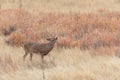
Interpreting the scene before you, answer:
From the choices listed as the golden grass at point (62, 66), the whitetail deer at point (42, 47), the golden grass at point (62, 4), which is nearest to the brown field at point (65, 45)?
the golden grass at point (62, 66)

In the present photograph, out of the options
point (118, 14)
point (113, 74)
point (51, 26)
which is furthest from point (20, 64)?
point (118, 14)

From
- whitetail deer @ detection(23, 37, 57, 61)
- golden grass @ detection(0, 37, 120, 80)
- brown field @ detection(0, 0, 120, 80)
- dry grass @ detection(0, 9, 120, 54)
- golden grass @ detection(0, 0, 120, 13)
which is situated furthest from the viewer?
golden grass @ detection(0, 0, 120, 13)

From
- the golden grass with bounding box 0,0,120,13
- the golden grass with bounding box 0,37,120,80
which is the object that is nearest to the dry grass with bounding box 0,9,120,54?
the golden grass with bounding box 0,37,120,80

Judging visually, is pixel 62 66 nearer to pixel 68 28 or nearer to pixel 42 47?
pixel 42 47

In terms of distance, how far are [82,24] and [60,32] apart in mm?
929

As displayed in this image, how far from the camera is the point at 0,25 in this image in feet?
44.0

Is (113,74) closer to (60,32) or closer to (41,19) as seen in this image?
(60,32)

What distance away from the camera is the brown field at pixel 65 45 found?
324 inches

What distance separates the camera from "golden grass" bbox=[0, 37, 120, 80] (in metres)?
8.05

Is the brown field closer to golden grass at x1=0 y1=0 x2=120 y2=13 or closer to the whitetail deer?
the whitetail deer

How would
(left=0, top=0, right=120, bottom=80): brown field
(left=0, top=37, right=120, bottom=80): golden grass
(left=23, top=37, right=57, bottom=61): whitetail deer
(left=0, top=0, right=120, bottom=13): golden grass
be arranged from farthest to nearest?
(left=0, top=0, right=120, bottom=13): golden grass < (left=23, top=37, right=57, bottom=61): whitetail deer < (left=0, top=0, right=120, bottom=80): brown field < (left=0, top=37, right=120, bottom=80): golden grass

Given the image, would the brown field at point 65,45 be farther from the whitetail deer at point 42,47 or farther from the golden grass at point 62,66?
the whitetail deer at point 42,47

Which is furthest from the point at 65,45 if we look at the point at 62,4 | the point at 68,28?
the point at 62,4

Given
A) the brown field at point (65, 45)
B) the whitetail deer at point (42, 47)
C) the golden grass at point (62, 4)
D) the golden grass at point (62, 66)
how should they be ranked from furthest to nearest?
the golden grass at point (62, 4) < the whitetail deer at point (42, 47) < the brown field at point (65, 45) < the golden grass at point (62, 66)
